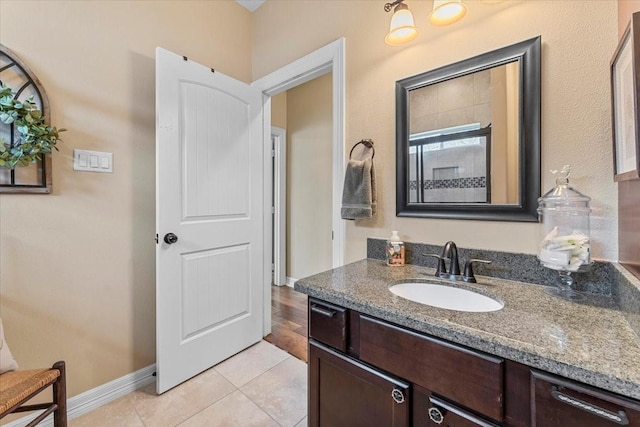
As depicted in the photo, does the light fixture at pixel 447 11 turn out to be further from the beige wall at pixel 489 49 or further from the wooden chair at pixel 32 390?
the wooden chair at pixel 32 390

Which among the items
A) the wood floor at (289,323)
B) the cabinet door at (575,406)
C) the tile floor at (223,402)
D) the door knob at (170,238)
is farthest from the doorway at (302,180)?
the cabinet door at (575,406)

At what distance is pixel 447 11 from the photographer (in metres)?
1.10

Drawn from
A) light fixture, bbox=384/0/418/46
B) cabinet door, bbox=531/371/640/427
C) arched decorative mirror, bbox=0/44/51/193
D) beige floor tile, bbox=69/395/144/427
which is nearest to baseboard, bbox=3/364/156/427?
beige floor tile, bbox=69/395/144/427

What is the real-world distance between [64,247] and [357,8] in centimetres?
203

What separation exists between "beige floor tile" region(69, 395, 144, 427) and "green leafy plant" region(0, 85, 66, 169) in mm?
1314

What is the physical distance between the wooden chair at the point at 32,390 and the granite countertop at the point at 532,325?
105cm

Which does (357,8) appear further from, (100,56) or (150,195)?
(150,195)

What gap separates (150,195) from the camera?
176cm

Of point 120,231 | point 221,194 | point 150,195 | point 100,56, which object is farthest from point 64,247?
point 100,56

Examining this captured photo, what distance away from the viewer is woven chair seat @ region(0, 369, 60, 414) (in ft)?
3.16

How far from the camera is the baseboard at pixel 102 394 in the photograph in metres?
1.41

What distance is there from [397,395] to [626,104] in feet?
3.47

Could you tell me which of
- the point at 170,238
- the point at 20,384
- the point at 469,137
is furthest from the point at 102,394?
the point at 469,137

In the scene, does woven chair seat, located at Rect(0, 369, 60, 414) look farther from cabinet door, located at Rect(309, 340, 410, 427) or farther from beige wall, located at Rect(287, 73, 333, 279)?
beige wall, located at Rect(287, 73, 333, 279)
